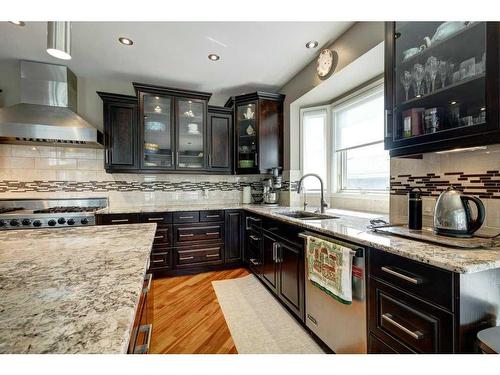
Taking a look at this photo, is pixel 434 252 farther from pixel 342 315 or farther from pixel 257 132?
pixel 257 132

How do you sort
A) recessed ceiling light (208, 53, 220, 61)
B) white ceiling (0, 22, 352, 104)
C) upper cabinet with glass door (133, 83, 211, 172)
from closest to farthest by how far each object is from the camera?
white ceiling (0, 22, 352, 104), recessed ceiling light (208, 53, 220, 61), upper cabinet with glass door (133, 83, 211, 172)

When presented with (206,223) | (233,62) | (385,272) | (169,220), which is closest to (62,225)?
(169,220)

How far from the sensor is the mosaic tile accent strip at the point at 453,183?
1.22 meters

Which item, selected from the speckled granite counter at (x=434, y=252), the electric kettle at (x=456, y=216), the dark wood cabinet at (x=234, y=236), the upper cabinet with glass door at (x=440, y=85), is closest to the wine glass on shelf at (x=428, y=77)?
the upper cabinet with glass door at (x=440, y=85)

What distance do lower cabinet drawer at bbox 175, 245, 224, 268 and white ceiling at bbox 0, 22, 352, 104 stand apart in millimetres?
2308

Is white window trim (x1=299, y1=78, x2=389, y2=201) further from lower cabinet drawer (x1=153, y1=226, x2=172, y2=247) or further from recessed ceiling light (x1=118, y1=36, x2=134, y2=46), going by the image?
recessed ceiling light (x1=118, y1=36, x2=134, y2=46)

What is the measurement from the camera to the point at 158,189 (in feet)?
11.3

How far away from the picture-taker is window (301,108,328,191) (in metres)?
3.09

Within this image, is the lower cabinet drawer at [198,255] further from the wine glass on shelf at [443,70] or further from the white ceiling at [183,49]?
the wine glass on shelf at [443,70]

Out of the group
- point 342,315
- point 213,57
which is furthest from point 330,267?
point 213,57

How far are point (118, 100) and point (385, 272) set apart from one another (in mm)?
3355

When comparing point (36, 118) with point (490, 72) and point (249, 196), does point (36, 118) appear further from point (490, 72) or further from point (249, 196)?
point (490, 72)

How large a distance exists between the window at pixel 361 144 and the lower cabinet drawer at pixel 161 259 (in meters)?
2.33

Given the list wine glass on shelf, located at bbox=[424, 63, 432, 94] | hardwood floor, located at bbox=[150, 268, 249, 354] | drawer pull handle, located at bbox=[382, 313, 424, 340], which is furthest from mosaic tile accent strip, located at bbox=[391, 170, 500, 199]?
hardwood floor, located at bbox=[150, 268, 249, 354]
